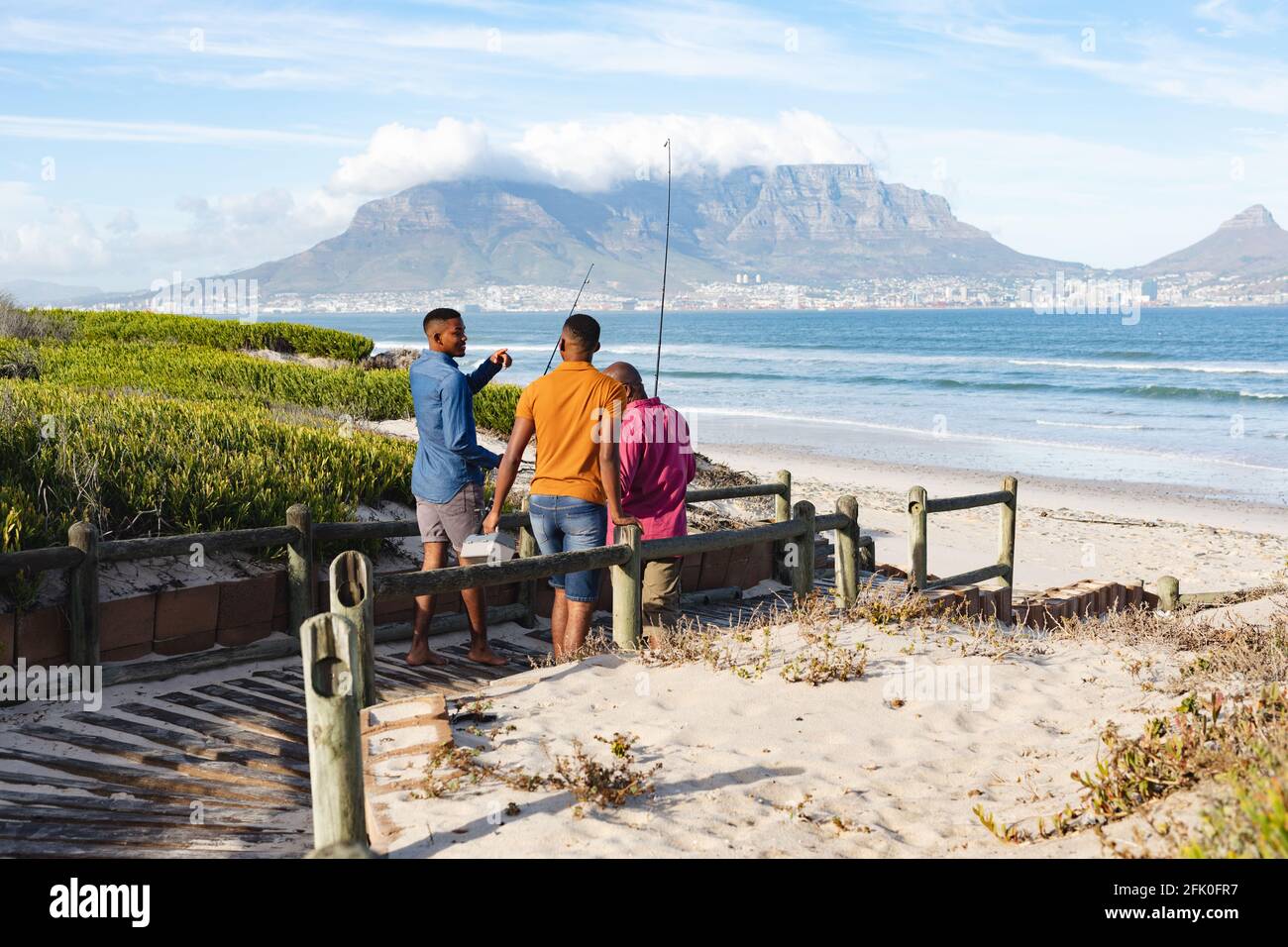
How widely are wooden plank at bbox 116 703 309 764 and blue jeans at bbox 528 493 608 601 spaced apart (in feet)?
5.77

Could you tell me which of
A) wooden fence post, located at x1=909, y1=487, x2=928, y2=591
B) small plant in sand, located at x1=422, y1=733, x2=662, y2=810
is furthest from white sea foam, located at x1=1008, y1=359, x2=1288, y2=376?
small plant in sand, located at x1=422, y1=733, x2=662, y2=810

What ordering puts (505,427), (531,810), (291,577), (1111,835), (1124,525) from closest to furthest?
(1111,835)
(531,810)
(291,577)
(505,427)
(1124,525)

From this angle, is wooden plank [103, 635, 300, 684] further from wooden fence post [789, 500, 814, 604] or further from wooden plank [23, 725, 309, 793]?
wooden fence post [789, 500, 814, 604]

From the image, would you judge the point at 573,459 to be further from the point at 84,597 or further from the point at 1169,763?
the point at 1169,763

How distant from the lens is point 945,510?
9070 millimetres

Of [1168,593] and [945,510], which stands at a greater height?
[945,510]

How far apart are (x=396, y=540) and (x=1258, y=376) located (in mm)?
53021

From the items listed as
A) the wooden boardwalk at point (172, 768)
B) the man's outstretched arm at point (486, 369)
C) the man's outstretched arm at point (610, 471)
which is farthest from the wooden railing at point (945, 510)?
the wooden boardwalk at point (172, 768)

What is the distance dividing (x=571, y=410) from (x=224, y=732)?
7.66ft

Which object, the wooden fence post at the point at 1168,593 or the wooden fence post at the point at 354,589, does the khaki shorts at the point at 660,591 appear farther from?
the wooden fence post at the point at 1168,593

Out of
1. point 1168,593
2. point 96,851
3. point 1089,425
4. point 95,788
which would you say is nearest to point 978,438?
point 1089,425
